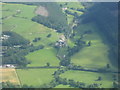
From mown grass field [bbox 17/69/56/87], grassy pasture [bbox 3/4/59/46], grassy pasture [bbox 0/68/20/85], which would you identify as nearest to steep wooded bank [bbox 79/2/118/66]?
grassy pasture [bbox 3/4/59/46]

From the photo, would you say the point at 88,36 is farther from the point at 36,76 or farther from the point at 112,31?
the point at 36,76

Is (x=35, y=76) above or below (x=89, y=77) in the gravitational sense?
above

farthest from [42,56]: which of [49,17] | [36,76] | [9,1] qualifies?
[9,1]

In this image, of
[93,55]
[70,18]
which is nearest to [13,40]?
[93,55]

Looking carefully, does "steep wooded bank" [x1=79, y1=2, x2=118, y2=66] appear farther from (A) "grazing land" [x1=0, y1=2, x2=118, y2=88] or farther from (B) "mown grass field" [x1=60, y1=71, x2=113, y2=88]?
(B) "mown grass field" [x1=60, y1=71, x2=113, y2=88]

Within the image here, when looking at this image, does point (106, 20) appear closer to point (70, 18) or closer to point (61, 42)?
point (70, 18)
